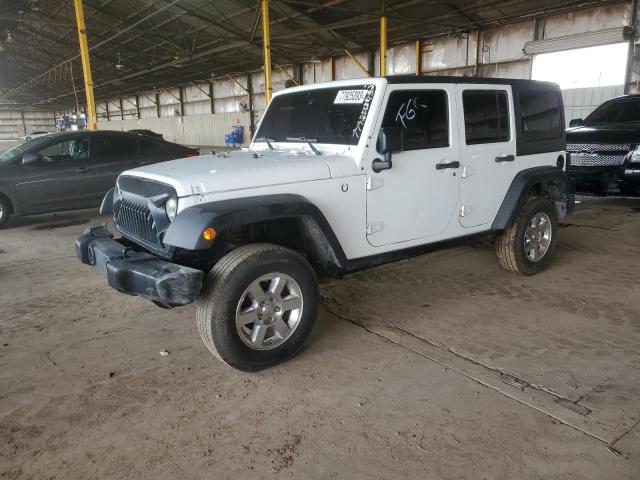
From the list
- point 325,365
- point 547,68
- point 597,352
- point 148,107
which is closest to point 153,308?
point 325,365

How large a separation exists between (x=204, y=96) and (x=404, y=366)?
99.9 feet

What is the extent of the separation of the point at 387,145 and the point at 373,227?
591 millimetres

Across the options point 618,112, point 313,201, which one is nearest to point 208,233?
point 313,201

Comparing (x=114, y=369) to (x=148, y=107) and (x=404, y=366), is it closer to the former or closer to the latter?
(x=404, y=366)

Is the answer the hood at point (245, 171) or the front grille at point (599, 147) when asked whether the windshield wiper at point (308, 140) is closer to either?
the hood at point (245, 171)

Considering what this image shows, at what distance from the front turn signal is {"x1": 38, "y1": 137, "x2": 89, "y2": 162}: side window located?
5.86 m

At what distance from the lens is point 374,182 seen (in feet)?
10.9

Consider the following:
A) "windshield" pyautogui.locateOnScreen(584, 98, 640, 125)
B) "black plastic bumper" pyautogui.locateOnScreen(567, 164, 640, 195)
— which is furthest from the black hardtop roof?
"windshield" pyautogui.locateOnScreen(584, 98, 640, 125)

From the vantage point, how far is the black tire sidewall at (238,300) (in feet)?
9.11

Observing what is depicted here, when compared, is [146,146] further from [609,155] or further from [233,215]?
[609,155]

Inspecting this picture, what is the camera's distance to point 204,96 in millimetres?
30719

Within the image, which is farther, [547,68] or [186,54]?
[186,54]

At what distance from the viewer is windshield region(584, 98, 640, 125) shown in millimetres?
7961

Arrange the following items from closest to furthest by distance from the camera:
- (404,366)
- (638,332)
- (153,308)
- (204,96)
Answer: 1. (404,366)
2. (638,332)
3. (153,308)
4. (204,96)
